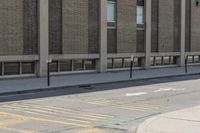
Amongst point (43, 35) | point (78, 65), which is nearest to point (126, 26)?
point (78, 65)

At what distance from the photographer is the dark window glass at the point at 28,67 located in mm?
27233

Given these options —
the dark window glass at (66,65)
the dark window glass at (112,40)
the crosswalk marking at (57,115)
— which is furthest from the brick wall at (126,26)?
the crosswalk marking at (57,115)

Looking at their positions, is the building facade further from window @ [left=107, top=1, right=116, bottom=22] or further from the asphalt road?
the asphalt road

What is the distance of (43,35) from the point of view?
27.8 meters

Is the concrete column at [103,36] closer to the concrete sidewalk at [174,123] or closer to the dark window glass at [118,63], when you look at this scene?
the dark window glass at [118,63]

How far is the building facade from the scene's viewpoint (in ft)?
86.9

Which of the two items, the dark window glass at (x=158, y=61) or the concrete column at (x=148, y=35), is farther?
the dark window glass at (x=158, y=61)

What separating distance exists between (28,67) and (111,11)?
895 cm

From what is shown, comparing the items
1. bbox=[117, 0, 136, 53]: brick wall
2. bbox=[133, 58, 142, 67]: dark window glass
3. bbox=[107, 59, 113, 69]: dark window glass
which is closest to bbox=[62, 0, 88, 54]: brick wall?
bbox=[107, 59, 113, 69]: dark window glass

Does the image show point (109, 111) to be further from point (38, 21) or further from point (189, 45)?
point (189, 45)

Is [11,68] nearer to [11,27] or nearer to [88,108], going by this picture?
[11,27]

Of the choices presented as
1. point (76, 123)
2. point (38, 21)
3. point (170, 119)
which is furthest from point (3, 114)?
point (38, 21)

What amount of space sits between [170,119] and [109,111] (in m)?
2.77

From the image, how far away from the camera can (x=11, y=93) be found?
1995 centimetres
